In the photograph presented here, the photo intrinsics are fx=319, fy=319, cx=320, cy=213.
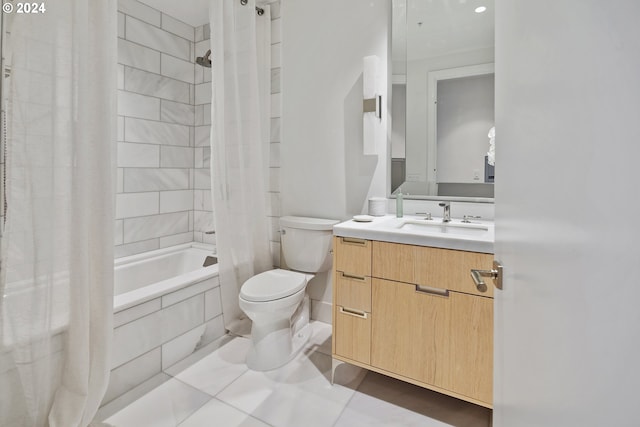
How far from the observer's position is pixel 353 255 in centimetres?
166

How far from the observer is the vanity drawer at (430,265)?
1368mm

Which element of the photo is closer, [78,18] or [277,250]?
[78,18]

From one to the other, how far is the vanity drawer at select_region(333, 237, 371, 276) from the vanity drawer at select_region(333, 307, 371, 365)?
22 centimetres

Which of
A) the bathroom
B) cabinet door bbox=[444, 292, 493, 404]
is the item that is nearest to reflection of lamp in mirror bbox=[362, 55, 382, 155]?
the bathroom

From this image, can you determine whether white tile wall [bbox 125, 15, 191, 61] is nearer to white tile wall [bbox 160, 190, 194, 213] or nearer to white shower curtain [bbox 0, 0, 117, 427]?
white tile wall [bbox 160, 190, 194, 213]

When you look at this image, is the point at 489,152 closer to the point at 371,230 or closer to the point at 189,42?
the point at 371,230

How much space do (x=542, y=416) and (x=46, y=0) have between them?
1824 mm

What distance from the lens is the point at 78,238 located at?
127 centimetres

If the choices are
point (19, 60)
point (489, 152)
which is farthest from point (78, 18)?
Answer: point (489, 152)

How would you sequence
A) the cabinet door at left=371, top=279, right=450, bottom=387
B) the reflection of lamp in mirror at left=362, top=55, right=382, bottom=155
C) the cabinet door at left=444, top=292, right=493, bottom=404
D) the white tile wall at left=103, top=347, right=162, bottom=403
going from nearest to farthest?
the cabinet door at left=444, top=292, right=493, bottom=404 → the cabinet door at left=371, top=279, right=450, bottom=387 → the white tile wall at left=103, top=347, right=162, bottom=403 → the reflection of lamp in mirror at left=362, top=55, right=382, bottom=155

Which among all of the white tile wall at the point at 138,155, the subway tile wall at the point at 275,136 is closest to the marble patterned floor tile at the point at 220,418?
the subway tile wall at the point at 275,136

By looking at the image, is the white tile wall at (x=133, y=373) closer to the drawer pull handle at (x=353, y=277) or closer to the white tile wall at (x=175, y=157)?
the drawer pull handle at (x=353, y=277)

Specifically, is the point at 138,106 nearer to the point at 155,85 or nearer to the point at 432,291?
the point at 155,85

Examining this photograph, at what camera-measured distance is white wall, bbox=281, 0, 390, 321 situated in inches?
86.0
